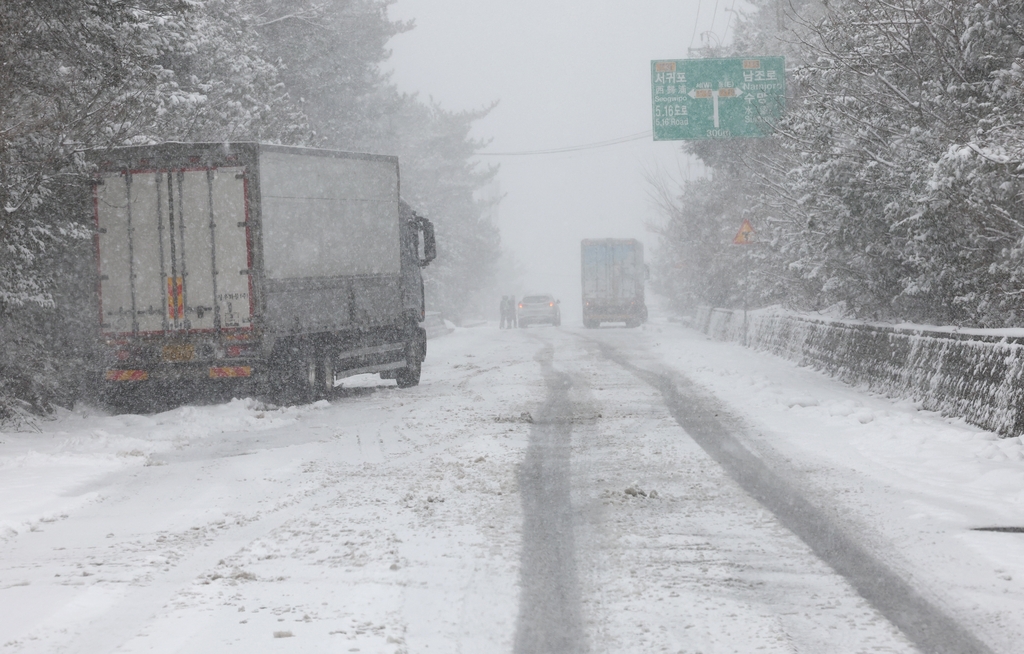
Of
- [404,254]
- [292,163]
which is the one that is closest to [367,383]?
[404,254]

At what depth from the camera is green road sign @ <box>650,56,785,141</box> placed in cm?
2836

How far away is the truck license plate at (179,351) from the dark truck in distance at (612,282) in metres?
35.0

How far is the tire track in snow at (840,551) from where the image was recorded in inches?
187

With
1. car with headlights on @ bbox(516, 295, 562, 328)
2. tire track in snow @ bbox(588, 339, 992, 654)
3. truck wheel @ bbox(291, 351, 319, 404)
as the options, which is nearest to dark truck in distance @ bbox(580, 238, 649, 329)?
car with headlights on @ bbox(516, 295, 562, 328)

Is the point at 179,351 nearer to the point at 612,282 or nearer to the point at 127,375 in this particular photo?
the point at 127,375

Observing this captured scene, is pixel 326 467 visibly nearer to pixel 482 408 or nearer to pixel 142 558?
pixel 142 558

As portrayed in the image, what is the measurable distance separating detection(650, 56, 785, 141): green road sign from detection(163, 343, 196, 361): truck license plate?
55.9 feet

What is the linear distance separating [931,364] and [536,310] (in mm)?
41018

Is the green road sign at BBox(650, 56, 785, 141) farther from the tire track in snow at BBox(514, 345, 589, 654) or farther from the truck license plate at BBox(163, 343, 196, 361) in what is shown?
the tire track in snow at BBox(514, 345, 589, 654)

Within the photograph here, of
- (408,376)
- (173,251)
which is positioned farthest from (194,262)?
(408,376)

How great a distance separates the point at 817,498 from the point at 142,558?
15.4ft

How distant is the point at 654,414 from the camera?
1312 cm

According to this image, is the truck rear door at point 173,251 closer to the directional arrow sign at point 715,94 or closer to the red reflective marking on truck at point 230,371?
the red reflective marking on truck at point 230,371

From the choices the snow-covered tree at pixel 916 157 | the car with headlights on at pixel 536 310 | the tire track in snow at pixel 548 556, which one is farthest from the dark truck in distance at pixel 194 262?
the car with headlights on at pixel 536 310
